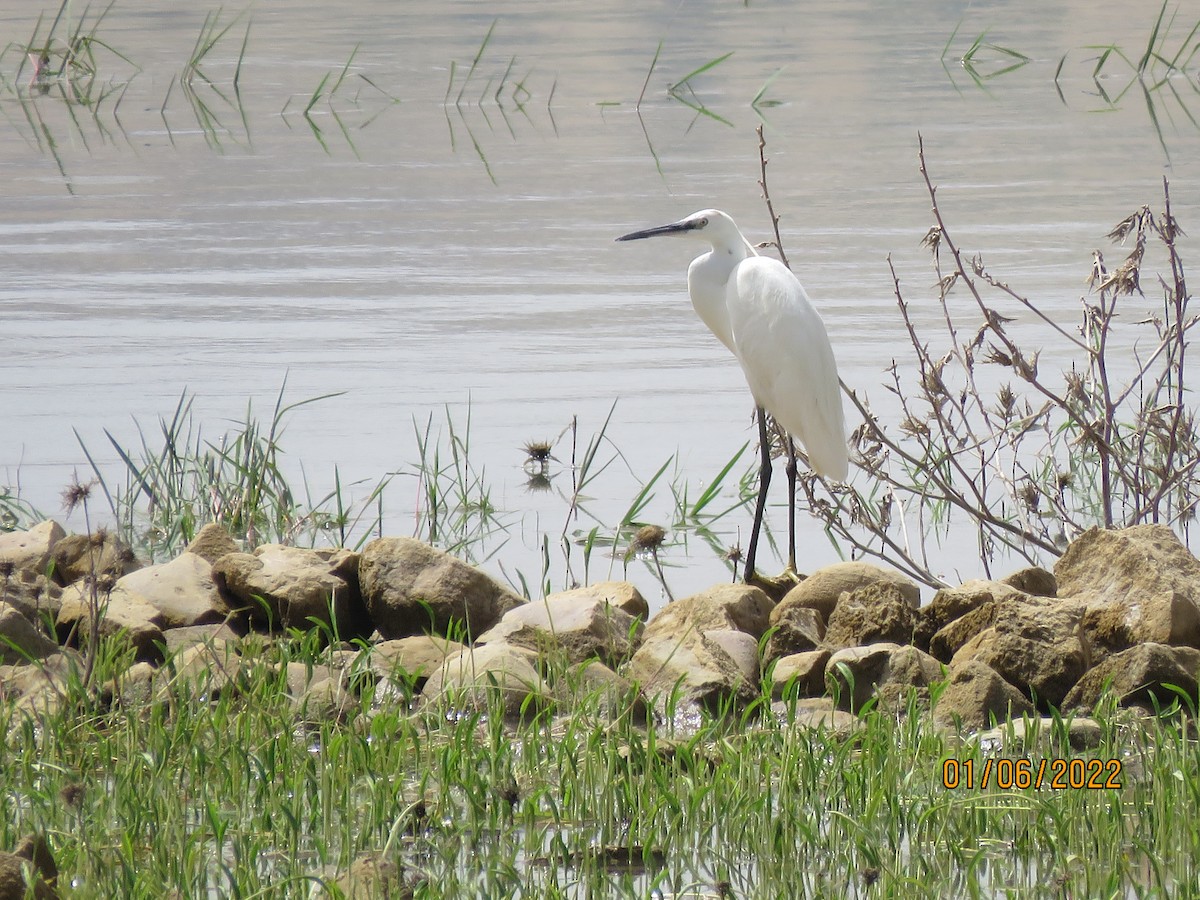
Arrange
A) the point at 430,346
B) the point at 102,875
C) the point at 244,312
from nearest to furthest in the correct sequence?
the point at 102,875
the point at 430,346
the point at 244,312

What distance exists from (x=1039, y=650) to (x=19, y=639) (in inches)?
96.8

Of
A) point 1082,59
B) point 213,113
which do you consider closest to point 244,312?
point 213,113

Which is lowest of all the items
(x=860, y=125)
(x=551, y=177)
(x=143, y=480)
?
(x=143, y=480)

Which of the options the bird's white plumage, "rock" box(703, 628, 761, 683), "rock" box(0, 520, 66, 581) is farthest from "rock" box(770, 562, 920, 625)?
"rock" box(0, 520, 66, 581)

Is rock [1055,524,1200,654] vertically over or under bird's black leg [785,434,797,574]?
under

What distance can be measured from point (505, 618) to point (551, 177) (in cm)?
799

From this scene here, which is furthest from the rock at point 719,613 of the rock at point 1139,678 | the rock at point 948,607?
the rock at point 1139,678

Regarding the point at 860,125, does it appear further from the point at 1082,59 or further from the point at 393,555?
the point at 393,555

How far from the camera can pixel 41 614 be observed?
453 centimetres

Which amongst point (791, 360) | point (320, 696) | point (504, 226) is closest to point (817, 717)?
point (320, 696)

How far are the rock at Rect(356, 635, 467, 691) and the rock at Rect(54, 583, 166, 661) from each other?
21.2 inches

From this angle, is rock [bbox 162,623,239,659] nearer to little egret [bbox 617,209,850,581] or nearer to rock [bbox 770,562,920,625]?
rock [bbox 770,562,920,625]
